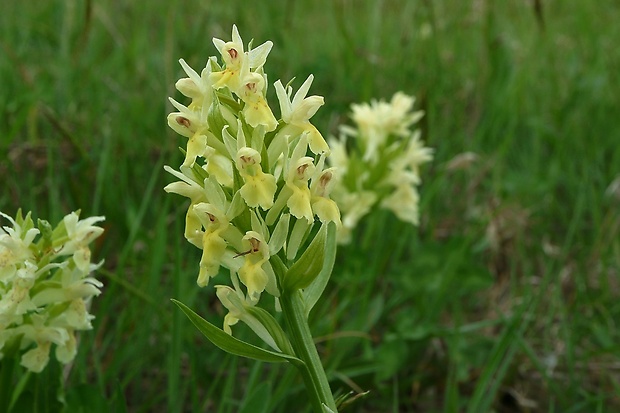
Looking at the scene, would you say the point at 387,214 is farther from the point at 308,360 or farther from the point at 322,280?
the point at 308,360

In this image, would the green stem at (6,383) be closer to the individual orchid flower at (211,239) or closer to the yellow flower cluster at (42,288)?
the yellow flower cluster at (42,288)

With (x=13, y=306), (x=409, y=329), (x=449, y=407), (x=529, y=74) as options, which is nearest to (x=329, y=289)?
(x=409, y=329)

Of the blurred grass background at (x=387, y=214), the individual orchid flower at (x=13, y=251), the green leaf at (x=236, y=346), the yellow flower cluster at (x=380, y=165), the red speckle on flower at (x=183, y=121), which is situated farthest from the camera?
the yellow flower cluster at (x=380, y=165)

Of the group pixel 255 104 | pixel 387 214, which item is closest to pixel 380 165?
pixel 387 214

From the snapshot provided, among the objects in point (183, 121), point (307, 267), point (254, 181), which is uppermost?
point (183, 121)

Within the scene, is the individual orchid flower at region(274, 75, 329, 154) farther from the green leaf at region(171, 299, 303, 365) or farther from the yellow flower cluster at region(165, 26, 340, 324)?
the green leaf at region(171, 299, 303, 365)

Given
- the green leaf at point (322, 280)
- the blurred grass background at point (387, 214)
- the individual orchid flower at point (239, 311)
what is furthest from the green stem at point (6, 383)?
the green leaf at point (322, 280)
